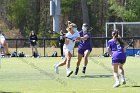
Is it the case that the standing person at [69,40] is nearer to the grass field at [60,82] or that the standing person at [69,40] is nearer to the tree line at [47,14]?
the grass field at [60,82]

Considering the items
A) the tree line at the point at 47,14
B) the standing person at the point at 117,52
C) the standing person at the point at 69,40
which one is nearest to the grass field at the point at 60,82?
the standing person at the point at 69,40

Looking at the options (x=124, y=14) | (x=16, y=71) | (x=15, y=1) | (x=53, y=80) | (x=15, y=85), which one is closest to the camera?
(x=15, y=85)

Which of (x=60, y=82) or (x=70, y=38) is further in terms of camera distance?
(x=70, y=38)

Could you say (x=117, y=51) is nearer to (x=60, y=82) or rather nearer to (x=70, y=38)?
(x=60, y=82)

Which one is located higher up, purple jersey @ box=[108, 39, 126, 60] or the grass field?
purple jersey @ box=[108, 39, 126, 60]

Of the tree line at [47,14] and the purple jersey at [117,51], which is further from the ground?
the purple jersey at [117,51]

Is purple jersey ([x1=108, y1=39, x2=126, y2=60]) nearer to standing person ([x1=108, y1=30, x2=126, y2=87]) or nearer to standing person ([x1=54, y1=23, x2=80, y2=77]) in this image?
standing person ([x1=108, y1=30, x2=126, y2=87])

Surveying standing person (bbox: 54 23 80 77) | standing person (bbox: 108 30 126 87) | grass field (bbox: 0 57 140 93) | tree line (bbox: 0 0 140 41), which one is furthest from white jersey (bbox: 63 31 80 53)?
tree line (bbox: 0 0 140 41)

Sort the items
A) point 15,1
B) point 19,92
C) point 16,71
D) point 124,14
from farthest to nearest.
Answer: point 15,1
point 124,14
point 16,71
point 19,92

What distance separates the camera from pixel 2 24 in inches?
2539

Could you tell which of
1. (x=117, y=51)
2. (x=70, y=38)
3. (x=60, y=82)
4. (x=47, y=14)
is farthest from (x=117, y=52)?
(x=47, y=14)

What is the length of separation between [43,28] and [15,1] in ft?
15.4

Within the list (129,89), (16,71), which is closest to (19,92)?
(129,89)

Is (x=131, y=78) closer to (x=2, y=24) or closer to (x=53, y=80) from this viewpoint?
(x=53, y=80)
